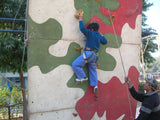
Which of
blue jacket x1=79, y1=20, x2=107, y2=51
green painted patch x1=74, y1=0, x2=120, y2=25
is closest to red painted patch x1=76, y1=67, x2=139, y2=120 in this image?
blue jacket x1=79, y1=20, x2=107, y2=51

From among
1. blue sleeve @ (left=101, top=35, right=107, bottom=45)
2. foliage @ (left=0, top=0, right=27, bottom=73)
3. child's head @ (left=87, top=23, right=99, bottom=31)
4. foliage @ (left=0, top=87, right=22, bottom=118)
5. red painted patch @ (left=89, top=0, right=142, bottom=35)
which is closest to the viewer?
child's head @ (left=87, top=23, right=99, bottom=31)

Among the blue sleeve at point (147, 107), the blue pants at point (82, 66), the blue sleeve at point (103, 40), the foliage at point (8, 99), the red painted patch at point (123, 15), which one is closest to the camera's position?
the blue sleeve at point (147, 107)

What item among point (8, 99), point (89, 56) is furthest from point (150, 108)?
point (8, 99)

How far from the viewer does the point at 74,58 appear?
2906 millimetres

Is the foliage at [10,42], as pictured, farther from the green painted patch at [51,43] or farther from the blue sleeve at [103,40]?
the blue sleeve at [103,40]

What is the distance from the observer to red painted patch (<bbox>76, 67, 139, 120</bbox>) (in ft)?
9.89

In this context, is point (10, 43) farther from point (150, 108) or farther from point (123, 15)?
point (150, 108)

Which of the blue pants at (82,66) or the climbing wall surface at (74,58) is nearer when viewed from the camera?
the climbing wall surface at (74,58)

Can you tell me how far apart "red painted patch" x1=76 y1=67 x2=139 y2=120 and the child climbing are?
27cm

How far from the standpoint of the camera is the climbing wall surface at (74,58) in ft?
8.46

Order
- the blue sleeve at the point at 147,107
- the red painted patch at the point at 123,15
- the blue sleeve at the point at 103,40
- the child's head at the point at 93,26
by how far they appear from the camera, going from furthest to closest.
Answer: the red painted patch at the point at 123,15
the blue sleeve at the point at 103,40
the child's head at the point at 93,26
the blue sleeve at the point at 147,107

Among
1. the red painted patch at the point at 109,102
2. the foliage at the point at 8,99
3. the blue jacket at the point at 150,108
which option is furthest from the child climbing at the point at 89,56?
the foliage at the point at 8,99

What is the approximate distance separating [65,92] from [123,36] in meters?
1.79

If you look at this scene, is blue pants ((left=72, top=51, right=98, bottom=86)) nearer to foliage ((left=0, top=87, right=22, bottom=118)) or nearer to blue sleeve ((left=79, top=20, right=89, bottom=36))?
blue sleeve ((left=79, top=20, right=89, bottom=36))
